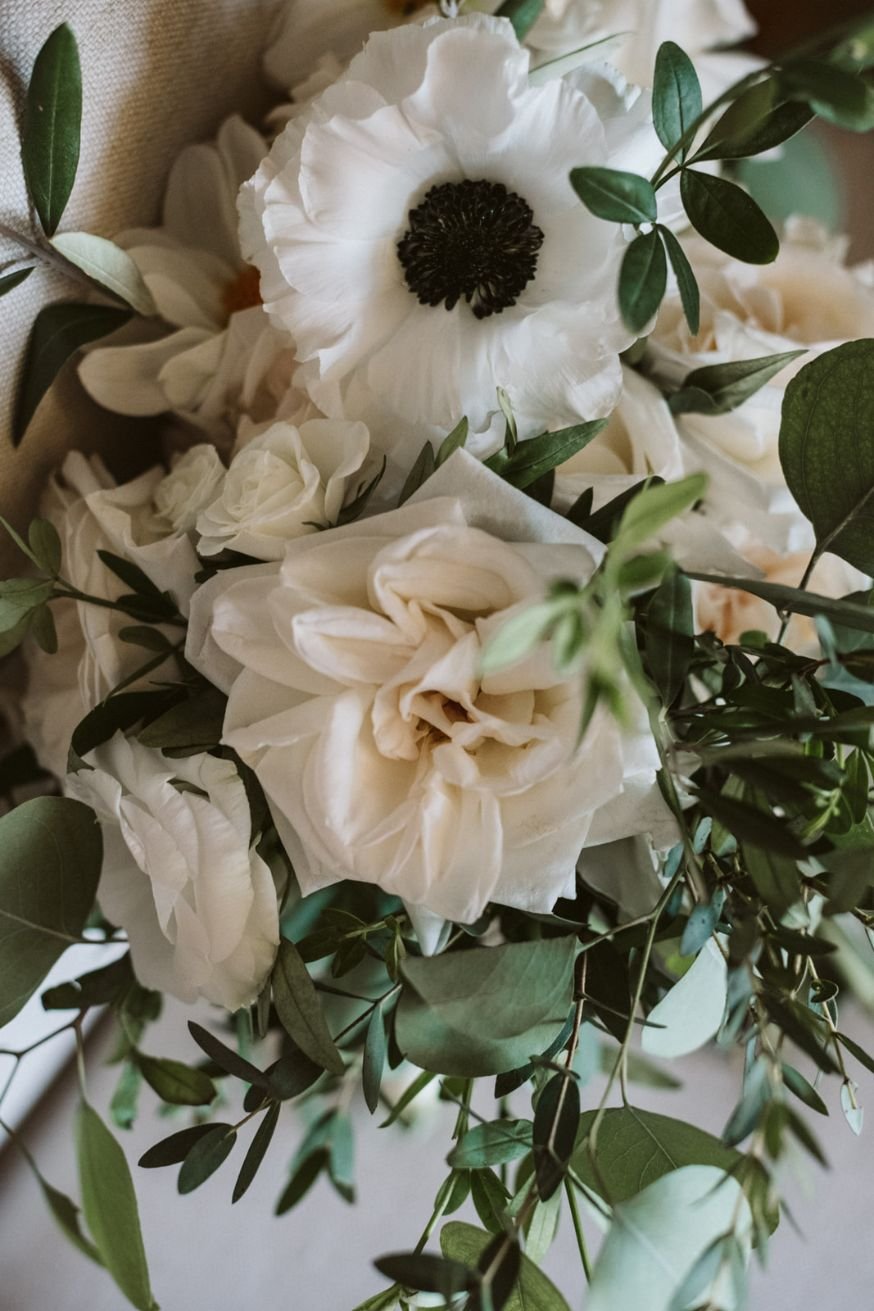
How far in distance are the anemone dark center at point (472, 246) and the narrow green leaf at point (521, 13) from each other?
0.11 metres

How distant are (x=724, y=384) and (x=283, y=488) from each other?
19 centimetres

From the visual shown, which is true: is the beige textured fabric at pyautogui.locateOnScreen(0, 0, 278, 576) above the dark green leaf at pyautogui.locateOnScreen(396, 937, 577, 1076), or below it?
above

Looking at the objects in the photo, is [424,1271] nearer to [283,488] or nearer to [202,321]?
[283,488]

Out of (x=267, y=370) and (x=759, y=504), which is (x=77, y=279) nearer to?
(x=267, y=370)

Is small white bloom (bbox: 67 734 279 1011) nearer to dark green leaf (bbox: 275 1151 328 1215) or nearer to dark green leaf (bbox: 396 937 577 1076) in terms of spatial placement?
dark green leaf (bbox: 396 937 577 1076)

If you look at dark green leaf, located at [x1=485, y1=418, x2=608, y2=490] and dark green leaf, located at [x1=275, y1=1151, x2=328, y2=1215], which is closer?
dark green leaf, located at [x1=485, y1=418, x2=608, y2=490]

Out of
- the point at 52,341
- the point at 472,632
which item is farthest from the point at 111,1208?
the point at 52,341

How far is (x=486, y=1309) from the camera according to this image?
294 millimetres

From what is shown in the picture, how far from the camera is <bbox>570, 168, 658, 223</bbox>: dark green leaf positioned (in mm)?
325

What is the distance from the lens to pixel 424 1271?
0.96 feet

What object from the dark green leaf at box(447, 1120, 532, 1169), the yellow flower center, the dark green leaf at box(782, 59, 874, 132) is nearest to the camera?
the dark green leaf at box(782, 59, 874, 132)

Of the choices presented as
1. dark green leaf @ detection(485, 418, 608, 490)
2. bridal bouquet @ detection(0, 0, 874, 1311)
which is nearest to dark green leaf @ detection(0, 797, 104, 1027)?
bridal bouquet @ detection(0, 0, 874, 1311)

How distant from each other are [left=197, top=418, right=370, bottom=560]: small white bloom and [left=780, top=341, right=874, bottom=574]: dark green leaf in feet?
0.50

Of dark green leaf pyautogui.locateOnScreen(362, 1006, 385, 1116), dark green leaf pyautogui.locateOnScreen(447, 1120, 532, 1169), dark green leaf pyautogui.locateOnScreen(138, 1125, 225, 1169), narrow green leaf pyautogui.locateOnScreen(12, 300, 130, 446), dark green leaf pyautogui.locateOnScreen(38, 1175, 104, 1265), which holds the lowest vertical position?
dark green leaf pyautogui.locateOnScreen(447, 1120, 532, 1169)
